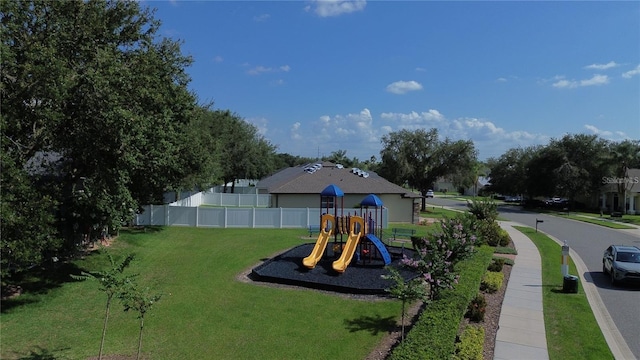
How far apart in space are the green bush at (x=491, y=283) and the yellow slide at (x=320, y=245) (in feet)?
21.0

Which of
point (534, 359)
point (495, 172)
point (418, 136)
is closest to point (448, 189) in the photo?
point (495, 172)

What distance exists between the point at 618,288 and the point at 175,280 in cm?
1700

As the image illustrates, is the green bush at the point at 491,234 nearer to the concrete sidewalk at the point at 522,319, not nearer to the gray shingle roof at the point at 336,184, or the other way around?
the concrete sidewalk at the point at 522,319

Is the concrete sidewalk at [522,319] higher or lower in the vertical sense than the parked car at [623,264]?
lower

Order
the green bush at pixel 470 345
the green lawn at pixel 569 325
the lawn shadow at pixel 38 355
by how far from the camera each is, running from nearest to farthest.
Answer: the green bush at pixel 470 345, the lawn shadow at pixel 38 355, the green lawn at pixel 569 325

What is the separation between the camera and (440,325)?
9531mm

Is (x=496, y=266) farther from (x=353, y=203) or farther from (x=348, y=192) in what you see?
(x=348, y=192)

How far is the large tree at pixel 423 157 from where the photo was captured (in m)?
50.1

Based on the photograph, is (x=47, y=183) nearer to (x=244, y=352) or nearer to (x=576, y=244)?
(x=244, y=352)

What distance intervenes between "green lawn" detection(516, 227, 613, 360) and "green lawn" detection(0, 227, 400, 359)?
4188mm

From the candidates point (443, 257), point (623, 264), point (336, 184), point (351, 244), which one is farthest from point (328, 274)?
point (336, 184)

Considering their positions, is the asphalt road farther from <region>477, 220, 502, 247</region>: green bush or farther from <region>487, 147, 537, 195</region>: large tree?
<region>487, 147, 537, 195</region>: large tree

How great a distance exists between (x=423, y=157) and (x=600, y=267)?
3103 cm

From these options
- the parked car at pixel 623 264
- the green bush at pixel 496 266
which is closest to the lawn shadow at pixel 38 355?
the green bush at pixel 496 266
